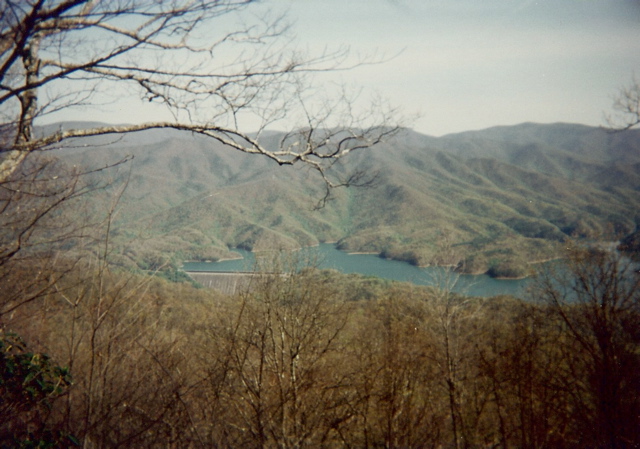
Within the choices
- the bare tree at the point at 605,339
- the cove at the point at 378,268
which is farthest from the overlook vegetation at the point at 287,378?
the cove at the point at 378,268

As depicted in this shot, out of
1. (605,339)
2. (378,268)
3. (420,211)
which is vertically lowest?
(378,268)

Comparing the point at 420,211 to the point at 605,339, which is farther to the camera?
the point at 420,211

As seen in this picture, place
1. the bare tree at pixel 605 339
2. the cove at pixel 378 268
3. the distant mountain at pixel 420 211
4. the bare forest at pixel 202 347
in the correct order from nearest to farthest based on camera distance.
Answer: the bare forest at pixel 202 347 < the bare tree at pixel 605 339 < the cove at pixel 378 268 < the distant mountain at pixel 420 211

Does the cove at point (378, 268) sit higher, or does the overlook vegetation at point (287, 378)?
the overlook vegetation at point (287, 378)

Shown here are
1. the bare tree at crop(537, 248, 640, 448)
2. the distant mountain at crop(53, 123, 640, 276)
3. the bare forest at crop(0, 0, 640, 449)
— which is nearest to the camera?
the bare forest at crop(0, 0, 640, 449)

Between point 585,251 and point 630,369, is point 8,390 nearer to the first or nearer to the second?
point 630,369

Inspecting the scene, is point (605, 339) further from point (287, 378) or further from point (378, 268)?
point (378, 268)

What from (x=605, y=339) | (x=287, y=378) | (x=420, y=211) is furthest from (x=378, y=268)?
(x=287, y=378)

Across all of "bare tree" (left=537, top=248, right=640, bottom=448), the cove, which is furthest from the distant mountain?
"bare tree" (left=537, top=248, right=640, bottom=448)

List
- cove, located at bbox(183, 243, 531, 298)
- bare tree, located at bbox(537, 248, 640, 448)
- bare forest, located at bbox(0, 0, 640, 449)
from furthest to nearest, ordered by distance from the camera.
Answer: cove, located at bbox(183, 243, 531, 298), bare tree, located at bbox(537, 248, 640, 448), bare forest, located at bbox(0, 0, 640, 449)

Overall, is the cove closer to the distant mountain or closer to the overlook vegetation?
the distant mountain

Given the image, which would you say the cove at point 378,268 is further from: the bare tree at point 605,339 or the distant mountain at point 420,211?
the bare tree at point 605,339
